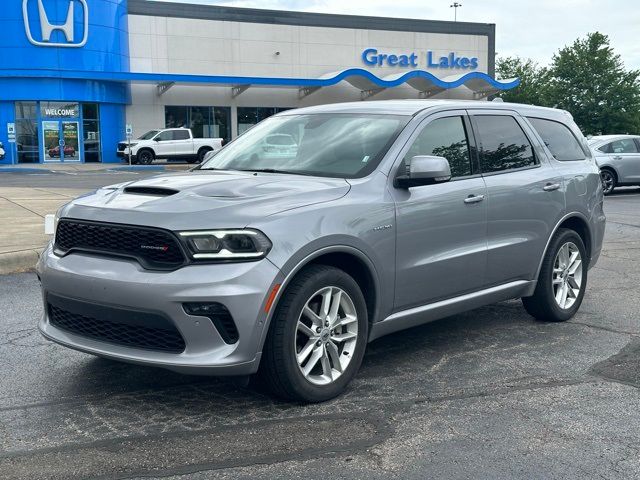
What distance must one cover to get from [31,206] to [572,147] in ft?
35.0

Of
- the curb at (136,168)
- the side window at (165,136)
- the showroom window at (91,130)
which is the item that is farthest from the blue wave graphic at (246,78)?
the curb at (136,168)

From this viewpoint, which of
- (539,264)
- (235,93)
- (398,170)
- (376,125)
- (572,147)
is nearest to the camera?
(398,170)

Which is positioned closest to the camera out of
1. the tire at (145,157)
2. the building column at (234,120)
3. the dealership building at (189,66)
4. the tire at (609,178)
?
the tire at (609,178)

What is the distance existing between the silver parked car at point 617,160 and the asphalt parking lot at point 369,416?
48.8 ft

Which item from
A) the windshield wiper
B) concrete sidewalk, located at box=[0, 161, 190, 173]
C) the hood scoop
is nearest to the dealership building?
concrete sidewalk, located at box=[0, 161, 190, 173]

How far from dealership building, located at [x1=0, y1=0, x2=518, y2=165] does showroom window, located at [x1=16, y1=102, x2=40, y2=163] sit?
5 cm

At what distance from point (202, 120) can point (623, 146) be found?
26.5 m

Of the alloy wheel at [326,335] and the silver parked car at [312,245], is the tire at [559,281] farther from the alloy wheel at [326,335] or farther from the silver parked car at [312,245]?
the alloy wheel at [326,335]

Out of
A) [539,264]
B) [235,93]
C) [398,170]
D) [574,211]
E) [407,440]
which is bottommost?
[407,440]

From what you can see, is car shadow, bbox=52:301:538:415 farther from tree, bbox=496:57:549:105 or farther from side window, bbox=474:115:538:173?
tree, bbox=496:57:549:105

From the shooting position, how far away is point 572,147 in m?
6.73

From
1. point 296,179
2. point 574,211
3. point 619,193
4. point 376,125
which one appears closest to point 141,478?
point 296,179

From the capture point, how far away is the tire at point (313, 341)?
159 inches

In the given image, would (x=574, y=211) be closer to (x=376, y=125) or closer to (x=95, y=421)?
(x=376, y=125)
